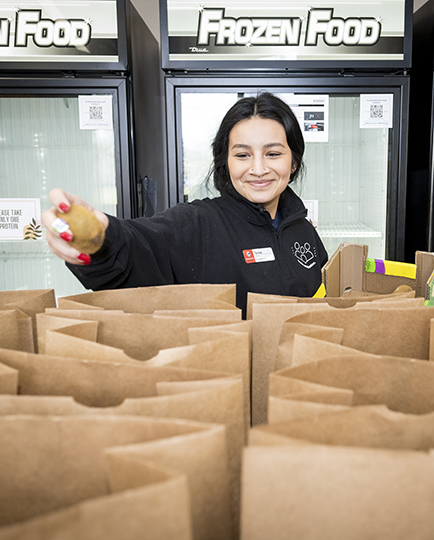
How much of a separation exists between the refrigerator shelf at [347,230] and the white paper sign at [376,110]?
51 centimetres

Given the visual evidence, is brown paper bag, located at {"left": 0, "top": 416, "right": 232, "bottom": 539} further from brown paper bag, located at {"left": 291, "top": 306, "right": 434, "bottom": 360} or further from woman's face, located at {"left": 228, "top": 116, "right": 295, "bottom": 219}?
woman's face, located at {"left": 228, "top": 116, "right": 295, "bottom": 219}

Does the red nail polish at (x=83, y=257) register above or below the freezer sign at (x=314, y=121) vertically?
below

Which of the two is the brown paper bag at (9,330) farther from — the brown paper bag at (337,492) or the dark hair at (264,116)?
the dark hair at (264,116)

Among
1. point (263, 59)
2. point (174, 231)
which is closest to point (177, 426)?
point (174, 231)

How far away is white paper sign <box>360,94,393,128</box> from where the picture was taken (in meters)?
2.02

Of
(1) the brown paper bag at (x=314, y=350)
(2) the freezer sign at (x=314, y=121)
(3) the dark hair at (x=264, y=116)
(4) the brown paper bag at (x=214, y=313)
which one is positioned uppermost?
(2) the freezer sign at (x=314, y=121)

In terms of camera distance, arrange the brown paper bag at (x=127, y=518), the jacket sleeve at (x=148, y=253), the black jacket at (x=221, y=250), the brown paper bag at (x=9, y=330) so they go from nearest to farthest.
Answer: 1. the brown paper bag at (x=127, y=518)
2. the brown paper bag at (x=9, y=330)
3. the jacket sleeve at (x=148, y=253)
4. the black jacket at (x=221, y=250)

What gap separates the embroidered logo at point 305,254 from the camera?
1.48 meters

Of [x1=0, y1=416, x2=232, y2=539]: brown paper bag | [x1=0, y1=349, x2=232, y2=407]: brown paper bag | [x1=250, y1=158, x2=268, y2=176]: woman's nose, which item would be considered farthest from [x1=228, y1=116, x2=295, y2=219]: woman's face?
[x1=0, y1=416, x2=232, y2=539]: brown paper bag

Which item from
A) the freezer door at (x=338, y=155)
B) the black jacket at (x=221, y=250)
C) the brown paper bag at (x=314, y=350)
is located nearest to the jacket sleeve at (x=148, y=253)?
the black jacket at (x=221, y=250)

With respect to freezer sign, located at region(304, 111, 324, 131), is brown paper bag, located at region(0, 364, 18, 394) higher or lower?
lower

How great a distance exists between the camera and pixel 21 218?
217 centimetres

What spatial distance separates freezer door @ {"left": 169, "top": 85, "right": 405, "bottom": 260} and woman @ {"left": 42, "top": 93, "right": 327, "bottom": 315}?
20.9 inches

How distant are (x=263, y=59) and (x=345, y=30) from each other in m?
0.36
